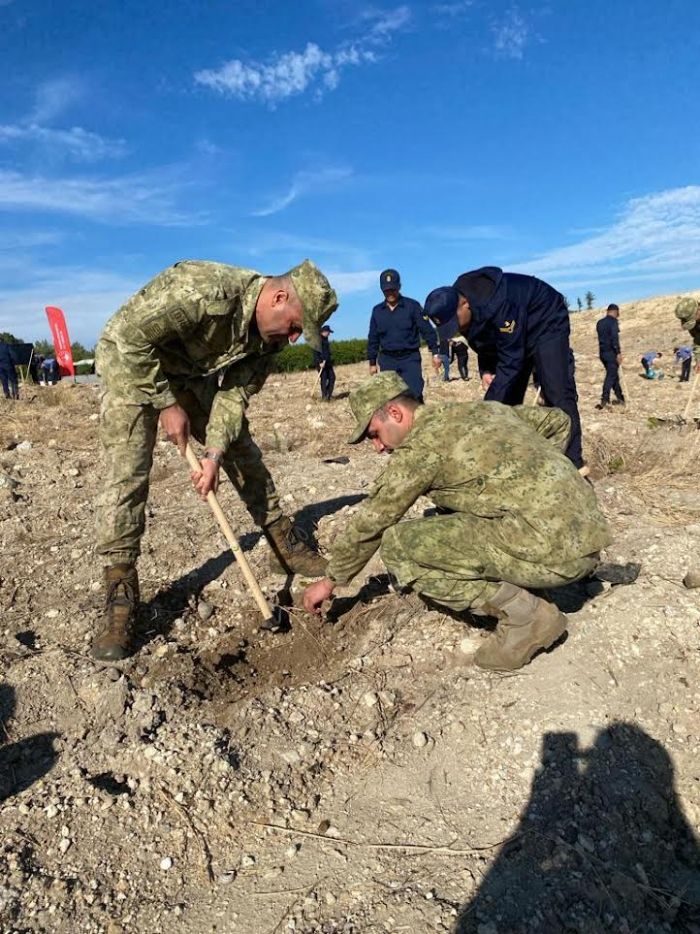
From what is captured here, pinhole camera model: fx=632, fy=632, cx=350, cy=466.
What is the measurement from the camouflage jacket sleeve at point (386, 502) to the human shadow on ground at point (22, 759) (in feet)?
4.23

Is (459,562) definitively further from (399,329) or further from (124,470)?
(399,329)

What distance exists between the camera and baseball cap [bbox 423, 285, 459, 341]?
3.70 metres

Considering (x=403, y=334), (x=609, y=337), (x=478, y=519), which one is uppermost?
(x=403, y=334)

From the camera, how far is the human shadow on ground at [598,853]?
172 centimetres

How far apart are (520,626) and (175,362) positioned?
207 centimetres

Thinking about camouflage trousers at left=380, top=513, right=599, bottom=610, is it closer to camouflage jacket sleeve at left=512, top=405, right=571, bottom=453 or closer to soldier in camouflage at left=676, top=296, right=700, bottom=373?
Answer: camouflage jacket sleeve at left=512, top=405, right=571, bottom=453

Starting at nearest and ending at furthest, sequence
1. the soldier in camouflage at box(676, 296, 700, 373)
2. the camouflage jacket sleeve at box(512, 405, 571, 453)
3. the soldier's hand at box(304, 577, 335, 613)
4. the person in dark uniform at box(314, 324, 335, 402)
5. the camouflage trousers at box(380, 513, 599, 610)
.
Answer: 1. the camouflage trousers at box(380, 513, 599, 610)
2. the soldier's hand at box(304, 577, 335, 613)
3. the camouflage jacket sleeve at box(512, 405, 571, 453)
4. the soldier in camouflage at box(676, 296, 700, 373)
5. the person in dark uniform at box(314, 324, 335, 402)

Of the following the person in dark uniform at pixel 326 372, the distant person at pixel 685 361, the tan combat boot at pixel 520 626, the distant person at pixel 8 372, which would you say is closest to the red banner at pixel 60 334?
the distant person at pixel 8 372

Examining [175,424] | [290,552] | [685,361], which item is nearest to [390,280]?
[290,552]

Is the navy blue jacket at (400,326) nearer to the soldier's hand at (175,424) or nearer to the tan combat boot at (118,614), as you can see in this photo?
the soldier's hand at (175,424)

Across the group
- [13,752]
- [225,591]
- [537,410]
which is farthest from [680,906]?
[225,591]

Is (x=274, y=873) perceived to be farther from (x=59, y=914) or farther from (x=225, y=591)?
(x=225, y=591)

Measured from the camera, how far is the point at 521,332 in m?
4.01

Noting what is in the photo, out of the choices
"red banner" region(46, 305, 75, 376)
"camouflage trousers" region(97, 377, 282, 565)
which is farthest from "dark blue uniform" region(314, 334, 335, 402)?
"red banner" region(46, 305, 75, 376)
